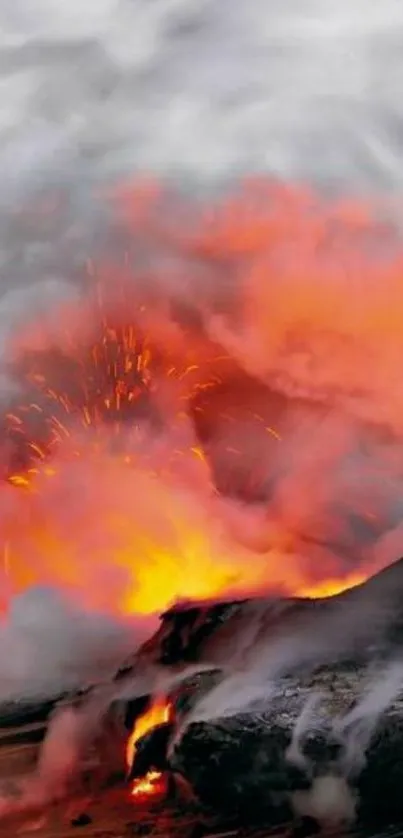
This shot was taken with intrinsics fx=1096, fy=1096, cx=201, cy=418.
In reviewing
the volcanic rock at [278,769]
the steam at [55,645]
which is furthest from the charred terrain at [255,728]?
the steam at [55,645]

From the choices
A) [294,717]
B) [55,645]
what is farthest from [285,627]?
[55,645]

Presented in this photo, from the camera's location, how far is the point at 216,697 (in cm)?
1441

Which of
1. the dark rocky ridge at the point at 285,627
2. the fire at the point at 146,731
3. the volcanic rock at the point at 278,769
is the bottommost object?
the volcanic rock at the point at 278,769

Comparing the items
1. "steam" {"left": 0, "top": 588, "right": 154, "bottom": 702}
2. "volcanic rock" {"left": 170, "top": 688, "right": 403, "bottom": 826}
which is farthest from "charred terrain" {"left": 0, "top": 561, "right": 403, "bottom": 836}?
"steam" {"left": 0, "top": 588, "right": 154, "bottom": 702}

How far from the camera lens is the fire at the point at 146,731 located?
47.1 feet

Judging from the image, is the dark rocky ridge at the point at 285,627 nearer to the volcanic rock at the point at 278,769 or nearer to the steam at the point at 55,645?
the volcanic rock at the point at 278,769

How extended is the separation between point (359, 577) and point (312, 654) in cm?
405

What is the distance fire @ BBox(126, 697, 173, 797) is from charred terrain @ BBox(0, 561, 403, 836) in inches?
1.9

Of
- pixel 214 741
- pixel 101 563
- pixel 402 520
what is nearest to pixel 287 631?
pixel 214 741

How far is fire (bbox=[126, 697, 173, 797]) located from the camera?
1437 centimetres

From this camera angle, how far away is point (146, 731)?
49.4 ft

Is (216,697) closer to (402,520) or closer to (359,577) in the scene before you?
(359,577)

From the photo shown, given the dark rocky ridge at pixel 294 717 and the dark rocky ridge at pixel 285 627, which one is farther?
the dark rocky ridge at pixel 285 627

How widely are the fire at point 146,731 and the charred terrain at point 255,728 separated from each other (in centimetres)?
5
